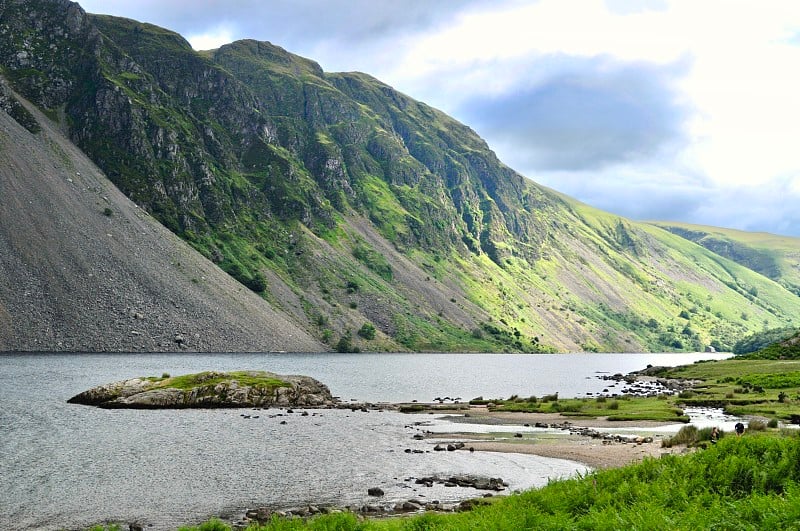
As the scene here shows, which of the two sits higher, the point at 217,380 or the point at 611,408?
the point at 217,380

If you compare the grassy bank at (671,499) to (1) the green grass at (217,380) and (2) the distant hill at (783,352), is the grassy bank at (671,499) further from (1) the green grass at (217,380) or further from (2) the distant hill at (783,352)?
(2) the distant hill at (783,352)

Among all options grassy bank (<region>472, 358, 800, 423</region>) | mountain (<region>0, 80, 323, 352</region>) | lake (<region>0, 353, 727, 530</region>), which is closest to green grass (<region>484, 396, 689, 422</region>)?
grassy bank (<region>472, 358, 800, 423</region>)

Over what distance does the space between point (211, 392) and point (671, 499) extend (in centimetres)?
8380

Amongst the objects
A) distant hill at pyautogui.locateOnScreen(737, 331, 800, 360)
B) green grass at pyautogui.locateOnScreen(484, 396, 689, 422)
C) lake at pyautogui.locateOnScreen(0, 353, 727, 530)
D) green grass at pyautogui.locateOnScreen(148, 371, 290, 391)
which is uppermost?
distant hill at pyautogui.locateOnScreen(737, 331, 800, 360)

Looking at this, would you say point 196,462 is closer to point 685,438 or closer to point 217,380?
point 685,438

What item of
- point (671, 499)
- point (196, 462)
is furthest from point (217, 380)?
point (671, 499)

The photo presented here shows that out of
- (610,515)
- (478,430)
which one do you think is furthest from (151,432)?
(610,515)

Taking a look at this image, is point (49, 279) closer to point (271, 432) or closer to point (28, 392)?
point (28, 392)

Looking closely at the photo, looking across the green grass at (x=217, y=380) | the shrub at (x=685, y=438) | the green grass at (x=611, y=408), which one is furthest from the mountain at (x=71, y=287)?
the shrub at (x=685, y=438)

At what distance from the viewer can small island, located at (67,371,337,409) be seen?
9038cm

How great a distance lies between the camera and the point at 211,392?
9500 cm

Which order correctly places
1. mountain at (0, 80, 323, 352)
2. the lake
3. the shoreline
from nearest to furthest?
the lake → the shoreline → mountain at (0, 80, 323, 352)

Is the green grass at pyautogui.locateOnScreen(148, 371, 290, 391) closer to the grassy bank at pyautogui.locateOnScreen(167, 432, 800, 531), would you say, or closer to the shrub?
the shrub

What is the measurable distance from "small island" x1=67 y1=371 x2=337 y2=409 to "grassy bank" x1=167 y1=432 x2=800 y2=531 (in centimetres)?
7280
